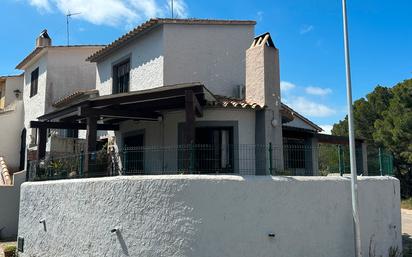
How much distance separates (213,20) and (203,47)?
112 centimetres

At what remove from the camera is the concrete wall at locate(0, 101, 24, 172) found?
24.6 meters

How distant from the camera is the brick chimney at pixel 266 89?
13.2 m

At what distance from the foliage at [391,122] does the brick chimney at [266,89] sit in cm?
2109

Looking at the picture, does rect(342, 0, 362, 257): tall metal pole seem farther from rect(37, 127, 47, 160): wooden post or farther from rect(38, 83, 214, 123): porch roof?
rect(37, 127, 47, 160): wooden post

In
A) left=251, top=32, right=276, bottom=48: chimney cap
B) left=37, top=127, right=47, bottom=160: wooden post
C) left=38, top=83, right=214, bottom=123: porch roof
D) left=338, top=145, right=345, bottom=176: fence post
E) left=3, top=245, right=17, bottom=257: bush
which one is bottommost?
left=3, top=245, right=17, bottom=257: bush

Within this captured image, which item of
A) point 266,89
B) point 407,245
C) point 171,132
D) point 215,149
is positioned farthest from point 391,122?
point 215,149

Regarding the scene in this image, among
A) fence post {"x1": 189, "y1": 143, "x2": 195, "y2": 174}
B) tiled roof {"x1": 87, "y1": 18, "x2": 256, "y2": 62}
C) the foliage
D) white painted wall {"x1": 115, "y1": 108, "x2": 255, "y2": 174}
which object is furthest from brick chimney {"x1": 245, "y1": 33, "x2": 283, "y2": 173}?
the foliage

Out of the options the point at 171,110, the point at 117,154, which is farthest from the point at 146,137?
the point at 117,154

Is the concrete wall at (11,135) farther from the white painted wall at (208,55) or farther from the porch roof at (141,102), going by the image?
the white painted wall at (208,55)

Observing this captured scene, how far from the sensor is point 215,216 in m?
9.33

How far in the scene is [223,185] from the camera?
372 inches

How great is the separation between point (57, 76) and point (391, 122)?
26.1 meters

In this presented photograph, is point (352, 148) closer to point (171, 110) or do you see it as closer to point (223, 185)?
point (223, 185)

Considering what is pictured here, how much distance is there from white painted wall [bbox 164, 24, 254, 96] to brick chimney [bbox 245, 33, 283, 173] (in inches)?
92.7
